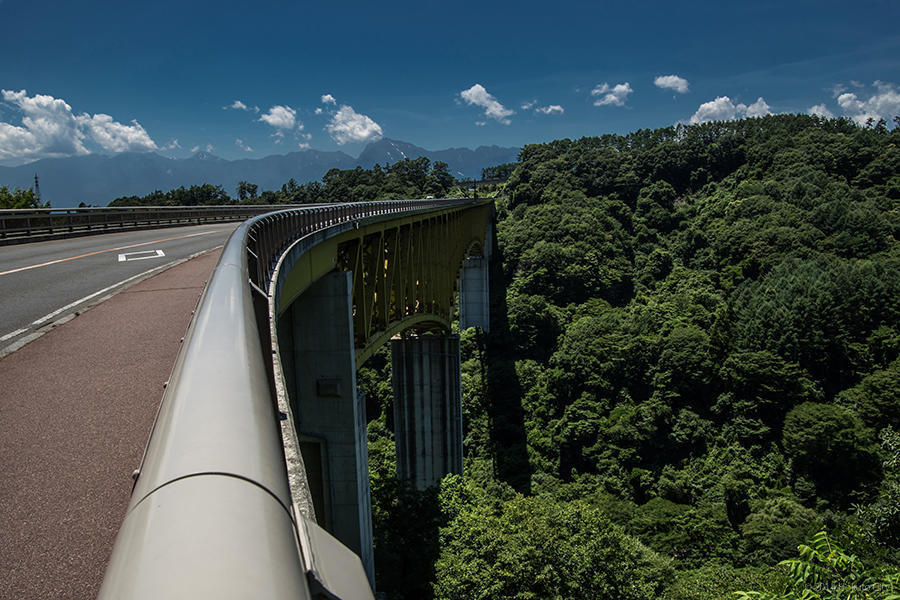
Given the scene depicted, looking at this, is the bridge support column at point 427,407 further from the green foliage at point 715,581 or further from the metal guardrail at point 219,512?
the metal guardrail at point 219,512

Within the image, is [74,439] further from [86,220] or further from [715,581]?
[715,581]

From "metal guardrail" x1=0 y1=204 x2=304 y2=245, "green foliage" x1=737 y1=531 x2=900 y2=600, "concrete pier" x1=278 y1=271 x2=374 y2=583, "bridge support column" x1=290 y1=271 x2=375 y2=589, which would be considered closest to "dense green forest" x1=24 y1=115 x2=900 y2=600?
"green foliage" x1=737 y1=531 x2=900 y2=600

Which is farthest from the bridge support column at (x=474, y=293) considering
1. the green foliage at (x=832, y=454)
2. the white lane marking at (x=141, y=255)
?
the white lane marking at (x=141, y=255)

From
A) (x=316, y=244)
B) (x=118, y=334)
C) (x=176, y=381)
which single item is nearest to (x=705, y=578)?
(x=316, y=244)

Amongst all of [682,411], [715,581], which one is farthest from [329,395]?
[682,411]

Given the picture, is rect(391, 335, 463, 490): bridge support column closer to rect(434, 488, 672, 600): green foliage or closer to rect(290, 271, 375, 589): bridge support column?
rect(434, 488, 672, 600): green foliage

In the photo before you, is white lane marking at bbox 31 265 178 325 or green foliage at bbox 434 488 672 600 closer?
white lane marking at bbox 31 265 178 325
